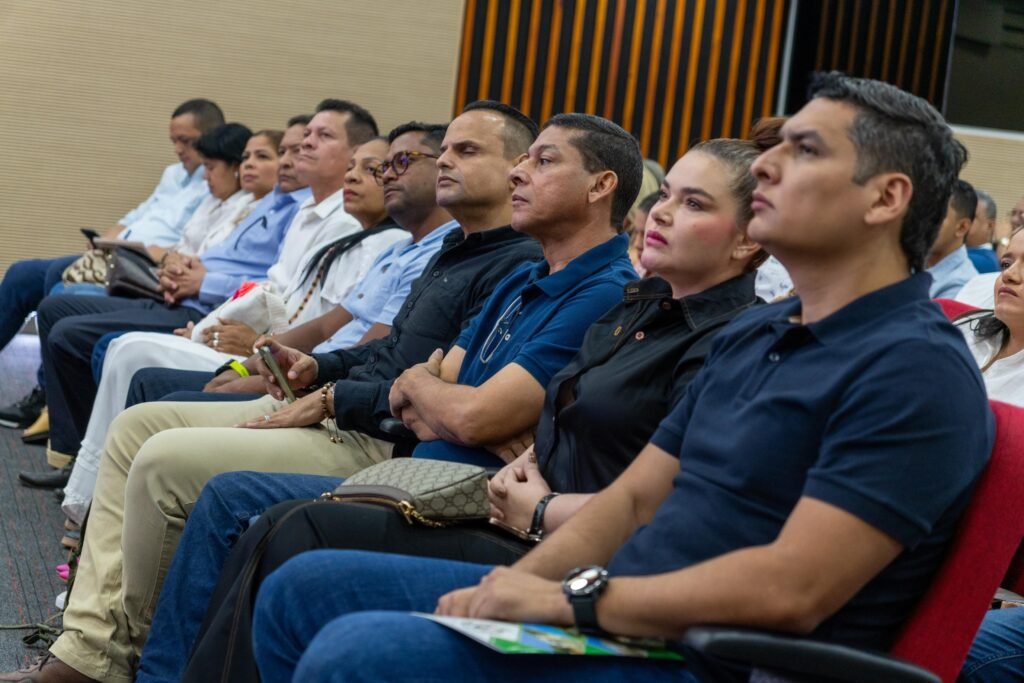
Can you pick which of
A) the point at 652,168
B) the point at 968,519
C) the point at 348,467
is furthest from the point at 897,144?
the point at 652,168

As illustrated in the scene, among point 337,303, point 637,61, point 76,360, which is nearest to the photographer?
point 337,303

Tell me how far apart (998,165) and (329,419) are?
499 cm

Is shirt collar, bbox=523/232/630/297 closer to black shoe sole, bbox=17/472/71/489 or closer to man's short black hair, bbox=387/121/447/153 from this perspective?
man's short black hair, bbox=387/121/447/153

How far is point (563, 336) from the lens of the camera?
7.94 feet

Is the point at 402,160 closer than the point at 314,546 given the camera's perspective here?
No

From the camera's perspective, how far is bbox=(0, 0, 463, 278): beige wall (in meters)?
6.67

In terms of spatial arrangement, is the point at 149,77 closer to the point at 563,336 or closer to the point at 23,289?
the point at 23,289

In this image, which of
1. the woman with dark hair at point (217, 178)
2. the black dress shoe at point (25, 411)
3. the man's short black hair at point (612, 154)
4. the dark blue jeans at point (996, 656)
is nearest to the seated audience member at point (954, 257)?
the man's short black hair at point (612, 154)

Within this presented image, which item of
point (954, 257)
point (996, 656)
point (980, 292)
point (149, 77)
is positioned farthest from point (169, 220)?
point (996, 656)

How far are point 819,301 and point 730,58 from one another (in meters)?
6.09

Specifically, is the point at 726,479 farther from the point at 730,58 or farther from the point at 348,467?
the point at 730,58

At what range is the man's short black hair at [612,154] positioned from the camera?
266 centimetres

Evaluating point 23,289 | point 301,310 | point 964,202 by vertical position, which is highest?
point 964,202

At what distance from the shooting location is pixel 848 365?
1.50 meters
